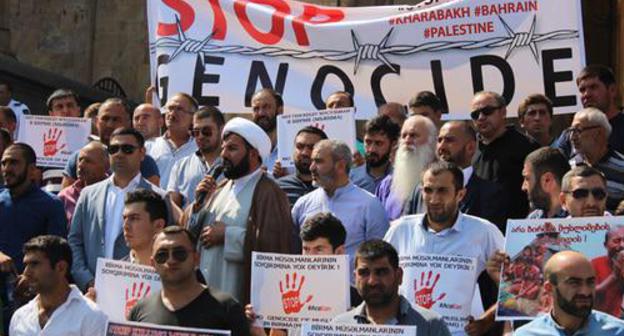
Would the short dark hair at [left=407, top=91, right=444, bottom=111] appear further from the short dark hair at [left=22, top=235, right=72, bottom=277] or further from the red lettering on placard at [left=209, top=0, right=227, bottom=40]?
the short dark hair at [left=22, top=235, right=72, bottom=277]

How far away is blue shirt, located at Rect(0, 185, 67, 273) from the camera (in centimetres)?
1166

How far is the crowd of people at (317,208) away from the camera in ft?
30.0

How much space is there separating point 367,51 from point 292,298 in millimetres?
4869

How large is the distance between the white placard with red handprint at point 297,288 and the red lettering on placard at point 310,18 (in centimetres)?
499

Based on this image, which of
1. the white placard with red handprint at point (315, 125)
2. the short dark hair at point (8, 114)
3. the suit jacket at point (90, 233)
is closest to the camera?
the suit jacket at point (90, 233)

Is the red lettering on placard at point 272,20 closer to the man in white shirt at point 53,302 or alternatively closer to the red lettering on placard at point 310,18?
the red lettering on placard at point 310,18

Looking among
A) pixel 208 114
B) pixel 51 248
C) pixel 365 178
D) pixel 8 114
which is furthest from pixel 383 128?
pixel 8 114

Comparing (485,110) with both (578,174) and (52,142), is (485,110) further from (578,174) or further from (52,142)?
(52,142)

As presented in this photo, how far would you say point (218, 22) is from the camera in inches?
584

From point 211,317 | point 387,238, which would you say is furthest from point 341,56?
Answer: point 211,317

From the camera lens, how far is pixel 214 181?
36.7 ft

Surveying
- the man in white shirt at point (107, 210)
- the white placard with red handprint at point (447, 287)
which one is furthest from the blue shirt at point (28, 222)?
the white placard with red handprint at point (447, 287)

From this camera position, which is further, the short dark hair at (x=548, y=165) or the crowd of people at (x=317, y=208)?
the short dark hair at (x=548, y=165)

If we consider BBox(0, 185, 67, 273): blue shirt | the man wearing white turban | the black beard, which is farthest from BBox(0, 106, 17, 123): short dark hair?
the black beard
